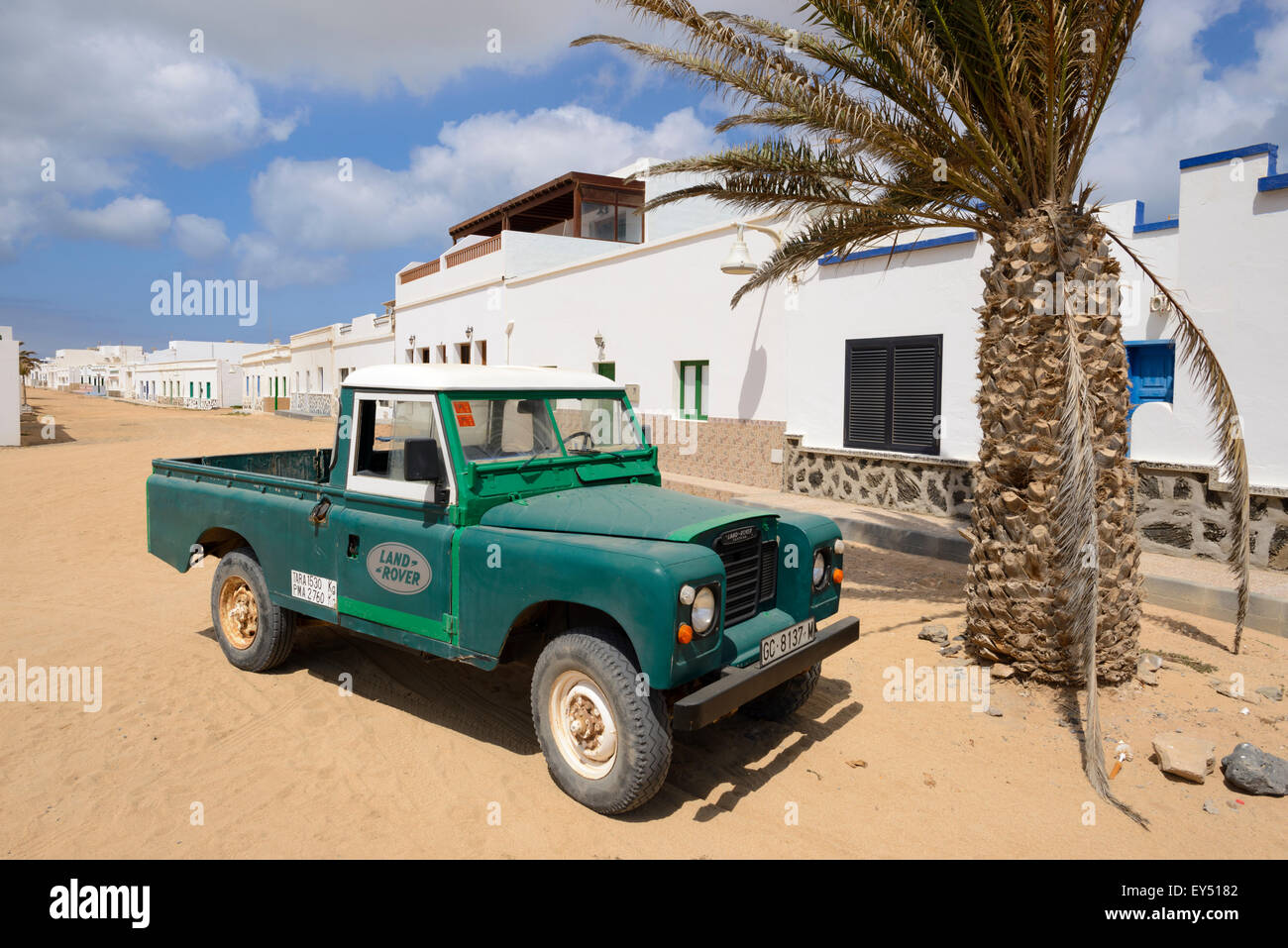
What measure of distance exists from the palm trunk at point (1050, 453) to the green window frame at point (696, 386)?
Answer: 9.35 meters

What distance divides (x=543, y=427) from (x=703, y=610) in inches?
70.2

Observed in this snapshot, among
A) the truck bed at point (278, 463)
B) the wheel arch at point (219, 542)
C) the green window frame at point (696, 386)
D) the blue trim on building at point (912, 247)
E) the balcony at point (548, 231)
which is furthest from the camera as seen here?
the balcony at point (548, 231)

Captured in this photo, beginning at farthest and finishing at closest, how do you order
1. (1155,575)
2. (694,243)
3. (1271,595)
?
(694,243) → (1155,575) → (1271,595)

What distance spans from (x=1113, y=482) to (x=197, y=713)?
6.02m

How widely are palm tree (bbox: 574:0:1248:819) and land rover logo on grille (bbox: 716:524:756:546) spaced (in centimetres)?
203

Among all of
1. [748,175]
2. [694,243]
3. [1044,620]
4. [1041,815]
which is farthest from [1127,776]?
[694,243]

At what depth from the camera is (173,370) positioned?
67.0m

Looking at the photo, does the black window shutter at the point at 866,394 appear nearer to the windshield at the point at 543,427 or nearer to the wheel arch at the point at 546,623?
the windshield at the point at 543,427

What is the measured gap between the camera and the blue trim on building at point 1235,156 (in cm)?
772

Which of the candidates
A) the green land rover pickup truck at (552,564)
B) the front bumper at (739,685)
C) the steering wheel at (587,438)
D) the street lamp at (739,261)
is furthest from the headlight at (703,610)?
the street lamp at (739,261)

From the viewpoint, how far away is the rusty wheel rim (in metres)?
5.86

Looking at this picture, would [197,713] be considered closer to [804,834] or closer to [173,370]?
[804,834]

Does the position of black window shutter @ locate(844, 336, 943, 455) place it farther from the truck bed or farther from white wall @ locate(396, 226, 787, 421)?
the truck bed
